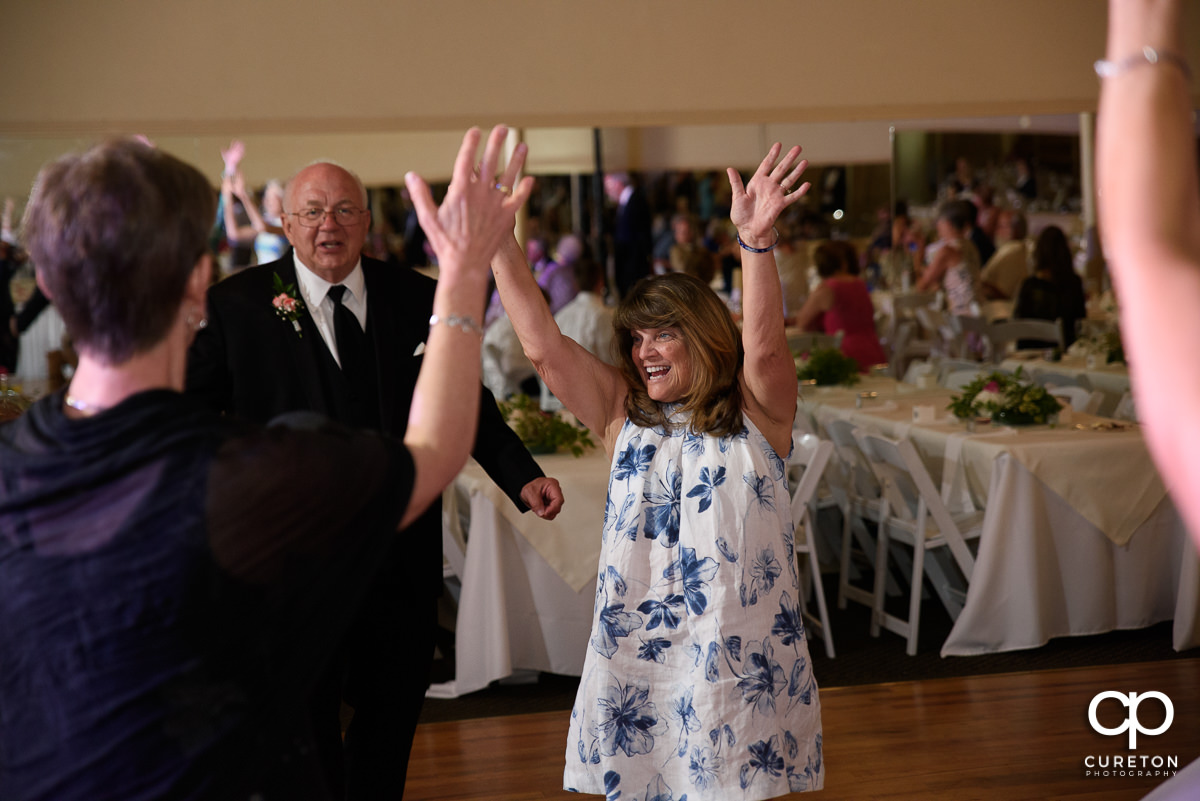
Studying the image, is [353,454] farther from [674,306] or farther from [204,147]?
[204,147]

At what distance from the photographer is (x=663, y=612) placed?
2455 millimetres

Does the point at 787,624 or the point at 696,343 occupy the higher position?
the point at 696,343

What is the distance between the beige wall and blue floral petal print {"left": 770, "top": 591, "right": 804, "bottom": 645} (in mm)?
3283

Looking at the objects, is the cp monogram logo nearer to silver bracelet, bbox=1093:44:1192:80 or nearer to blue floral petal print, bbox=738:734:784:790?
blue floral petal print, bbox=738:734:784:790

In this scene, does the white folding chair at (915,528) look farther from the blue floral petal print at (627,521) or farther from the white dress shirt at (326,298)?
the white dress shirt at (326,298)

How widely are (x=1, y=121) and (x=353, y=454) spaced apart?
4.40 m

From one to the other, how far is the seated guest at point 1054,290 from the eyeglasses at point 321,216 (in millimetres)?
6523

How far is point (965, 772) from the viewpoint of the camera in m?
3.50

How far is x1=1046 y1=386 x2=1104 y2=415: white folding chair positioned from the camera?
19.0 feet

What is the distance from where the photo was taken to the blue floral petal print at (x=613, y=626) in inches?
97.2

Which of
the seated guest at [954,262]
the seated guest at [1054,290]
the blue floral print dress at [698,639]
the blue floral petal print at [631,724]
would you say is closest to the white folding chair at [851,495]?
the blue floral print dress at [698,639]

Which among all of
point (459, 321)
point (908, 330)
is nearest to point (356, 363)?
point (459, 321)

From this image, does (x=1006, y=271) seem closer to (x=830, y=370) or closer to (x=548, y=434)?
(x=830, y=370)

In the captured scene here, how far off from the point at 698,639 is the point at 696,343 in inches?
25.0
